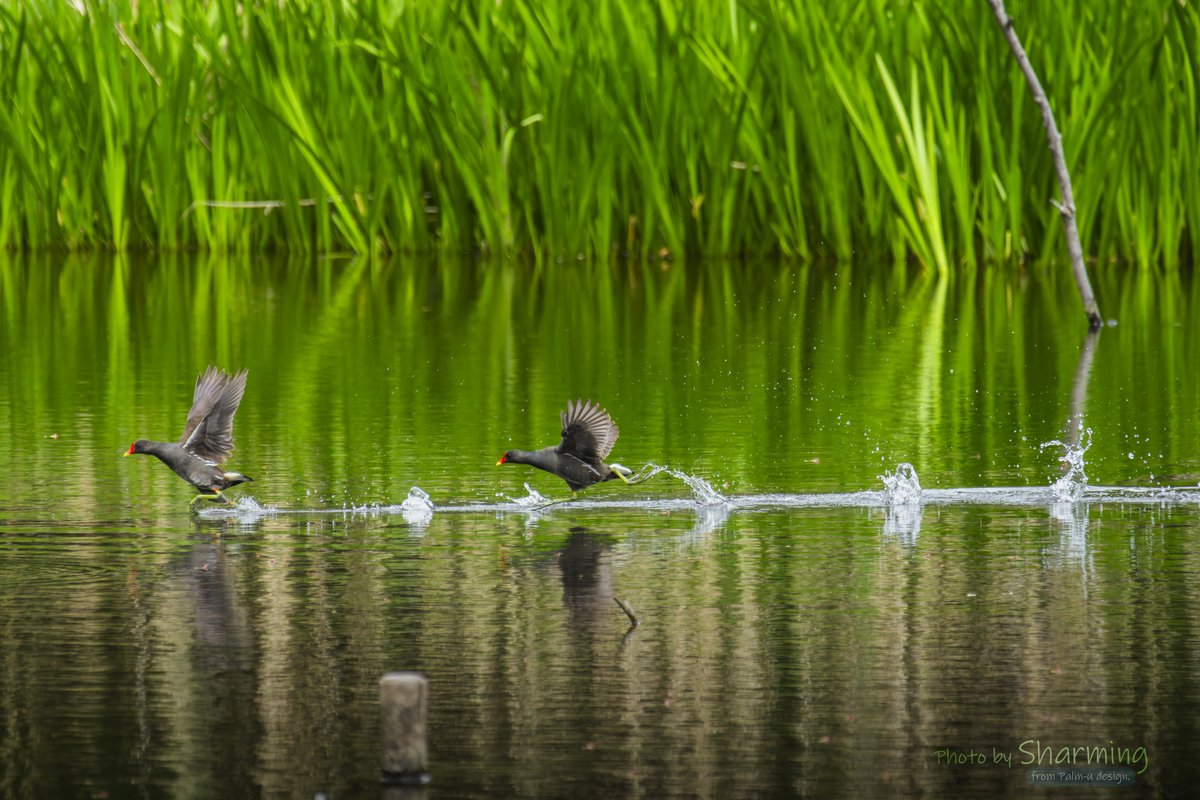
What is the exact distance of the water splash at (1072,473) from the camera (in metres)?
7.27

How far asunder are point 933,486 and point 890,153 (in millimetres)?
7541

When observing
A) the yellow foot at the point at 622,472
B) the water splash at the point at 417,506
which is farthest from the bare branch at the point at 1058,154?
the water splash at the point at 417,506

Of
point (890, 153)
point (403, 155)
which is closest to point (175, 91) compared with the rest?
point (403, 155)

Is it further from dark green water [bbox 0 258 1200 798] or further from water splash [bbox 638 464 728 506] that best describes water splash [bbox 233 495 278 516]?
water splash [bbox 638 464 728 506]

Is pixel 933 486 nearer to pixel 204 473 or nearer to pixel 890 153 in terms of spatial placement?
pixel 204 473

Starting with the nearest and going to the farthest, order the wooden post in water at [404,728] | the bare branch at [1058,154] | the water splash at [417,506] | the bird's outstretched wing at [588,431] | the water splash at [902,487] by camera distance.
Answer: the wooden post in water at [404,728] < the water splash at [417,506] < the bird's outstretched wing at [588,431] < the water splash at [902,487] < the bare branch at [1058,154]

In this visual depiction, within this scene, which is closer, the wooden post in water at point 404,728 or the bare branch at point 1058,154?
the wooden post in water at point 404,728

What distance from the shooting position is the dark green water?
4270 millimetres

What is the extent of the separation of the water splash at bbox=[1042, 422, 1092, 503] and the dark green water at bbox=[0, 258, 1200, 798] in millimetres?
51

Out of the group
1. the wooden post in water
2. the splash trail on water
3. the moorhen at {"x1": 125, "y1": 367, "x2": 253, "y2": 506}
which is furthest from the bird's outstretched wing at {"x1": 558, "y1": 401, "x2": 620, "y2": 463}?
Result: the wooden post in water

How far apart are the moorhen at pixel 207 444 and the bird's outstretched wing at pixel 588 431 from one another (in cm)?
105

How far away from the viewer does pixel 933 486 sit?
7.48 m

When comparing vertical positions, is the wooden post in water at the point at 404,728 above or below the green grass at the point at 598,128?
below

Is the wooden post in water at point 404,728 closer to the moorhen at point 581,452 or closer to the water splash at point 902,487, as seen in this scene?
the moorhen at point 581,452
